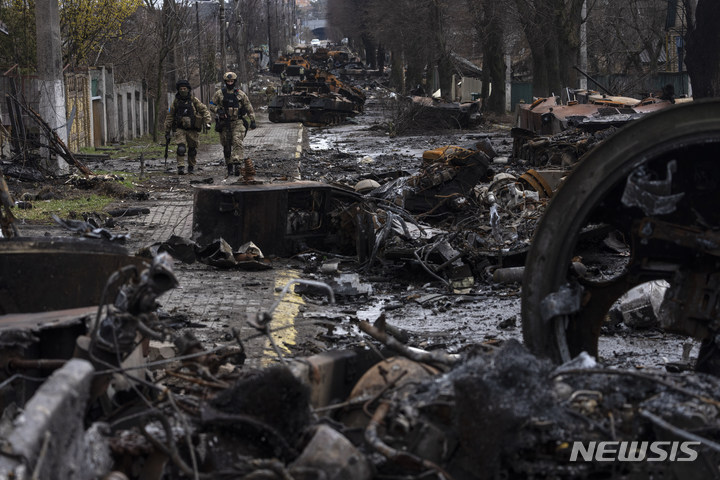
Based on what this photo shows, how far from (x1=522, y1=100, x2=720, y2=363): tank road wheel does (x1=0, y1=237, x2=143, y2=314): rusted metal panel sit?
2.18m

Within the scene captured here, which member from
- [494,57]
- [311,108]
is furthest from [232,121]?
[494,57]

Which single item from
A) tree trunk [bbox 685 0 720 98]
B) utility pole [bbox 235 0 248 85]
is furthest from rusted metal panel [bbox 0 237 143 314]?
utility pole [bbox 235 0 248 85]

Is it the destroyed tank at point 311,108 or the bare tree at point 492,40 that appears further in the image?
the destroyed tank at point 311,108

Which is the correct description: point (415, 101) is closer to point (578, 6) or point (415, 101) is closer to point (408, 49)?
point (578, 6)

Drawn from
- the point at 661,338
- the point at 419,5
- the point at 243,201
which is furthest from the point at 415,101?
the point at 661,338

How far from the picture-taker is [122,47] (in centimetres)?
3709

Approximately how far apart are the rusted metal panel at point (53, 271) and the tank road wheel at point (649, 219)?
86.0 inches

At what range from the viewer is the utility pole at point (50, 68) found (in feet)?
57.4

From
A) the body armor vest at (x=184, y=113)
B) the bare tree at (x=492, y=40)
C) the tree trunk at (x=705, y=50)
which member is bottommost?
the body armor vest at (x=184, y=113)

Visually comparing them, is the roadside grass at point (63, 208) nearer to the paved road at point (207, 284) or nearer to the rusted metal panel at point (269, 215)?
the paved road at point (207, 284)

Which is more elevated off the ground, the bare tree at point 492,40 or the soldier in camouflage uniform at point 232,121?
the bare tree at point 492,40

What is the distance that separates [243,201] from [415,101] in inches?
992

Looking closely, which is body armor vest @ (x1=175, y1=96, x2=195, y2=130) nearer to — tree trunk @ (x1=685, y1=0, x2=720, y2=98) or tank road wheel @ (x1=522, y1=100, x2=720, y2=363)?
tree trunk @ (x1=685, y1=0, x2=720, y2=98)

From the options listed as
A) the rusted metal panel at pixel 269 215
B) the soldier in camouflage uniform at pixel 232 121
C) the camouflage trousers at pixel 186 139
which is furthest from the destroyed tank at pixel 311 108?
the rusted metal panel at pixel 269 215
